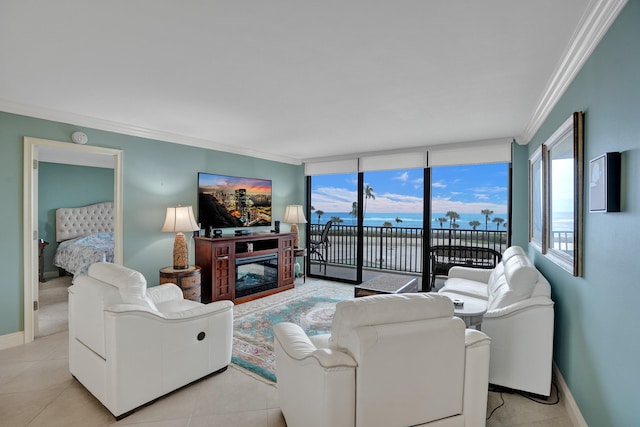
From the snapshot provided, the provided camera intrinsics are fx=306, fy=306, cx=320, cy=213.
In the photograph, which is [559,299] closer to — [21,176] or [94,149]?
[94,149]

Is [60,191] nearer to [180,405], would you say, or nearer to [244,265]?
[244,265]

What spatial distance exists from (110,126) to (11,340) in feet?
7.97

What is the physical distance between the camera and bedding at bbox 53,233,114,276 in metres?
4.89

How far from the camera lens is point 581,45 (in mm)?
1803

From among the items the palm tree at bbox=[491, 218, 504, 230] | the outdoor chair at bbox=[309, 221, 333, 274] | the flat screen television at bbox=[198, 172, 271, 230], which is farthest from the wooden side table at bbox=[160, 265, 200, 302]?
the palm tree at bbox=[491, 218, 504, 230]

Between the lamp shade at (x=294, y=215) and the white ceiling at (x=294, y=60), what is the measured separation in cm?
229

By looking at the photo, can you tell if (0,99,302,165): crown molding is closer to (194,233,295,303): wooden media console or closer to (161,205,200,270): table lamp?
(161,205,200,270): table lamp

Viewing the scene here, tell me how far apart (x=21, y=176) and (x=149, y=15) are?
2653 millimetres

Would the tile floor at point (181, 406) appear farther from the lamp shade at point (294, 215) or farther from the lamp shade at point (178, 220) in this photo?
the lamp shade at point (294, 215)

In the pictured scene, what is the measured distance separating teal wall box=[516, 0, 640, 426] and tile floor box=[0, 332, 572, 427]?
1.32 ft

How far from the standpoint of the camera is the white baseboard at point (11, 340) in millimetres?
2998

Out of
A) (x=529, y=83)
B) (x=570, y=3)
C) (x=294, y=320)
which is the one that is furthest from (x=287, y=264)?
(x=570, y=3)

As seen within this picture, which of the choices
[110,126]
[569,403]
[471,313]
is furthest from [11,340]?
[569,403]

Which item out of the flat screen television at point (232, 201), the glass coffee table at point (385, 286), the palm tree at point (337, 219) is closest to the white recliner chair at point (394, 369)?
the glass coffee table at point (385, 286)
